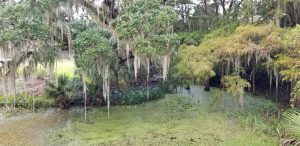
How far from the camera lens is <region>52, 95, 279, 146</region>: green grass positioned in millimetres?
8711

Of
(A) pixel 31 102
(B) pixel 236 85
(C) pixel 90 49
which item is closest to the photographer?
(C) pixel 90 49

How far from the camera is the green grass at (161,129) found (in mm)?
8711

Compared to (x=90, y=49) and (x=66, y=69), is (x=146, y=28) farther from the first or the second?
(x=66, y=69)

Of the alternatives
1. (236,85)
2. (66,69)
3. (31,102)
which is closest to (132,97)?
(31,102)

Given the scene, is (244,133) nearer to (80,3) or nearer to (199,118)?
(199,118)

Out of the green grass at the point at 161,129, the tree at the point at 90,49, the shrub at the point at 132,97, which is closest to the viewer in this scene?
the green grass at the point at 161,129

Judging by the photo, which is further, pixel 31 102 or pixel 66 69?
pixel 66 69

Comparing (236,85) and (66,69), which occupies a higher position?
A: (66,69)

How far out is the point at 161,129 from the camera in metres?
9.72

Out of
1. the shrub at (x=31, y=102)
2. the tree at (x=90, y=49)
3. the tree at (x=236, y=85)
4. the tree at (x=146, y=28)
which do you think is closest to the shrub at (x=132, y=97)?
the shrub at (x=31, y=102)

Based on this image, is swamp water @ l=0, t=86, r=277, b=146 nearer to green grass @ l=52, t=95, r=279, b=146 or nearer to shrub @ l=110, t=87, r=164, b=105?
green grass @ l=52, t=95, r=279, b=146

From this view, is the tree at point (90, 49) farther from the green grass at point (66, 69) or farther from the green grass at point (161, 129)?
the green grass at point (66, 69)

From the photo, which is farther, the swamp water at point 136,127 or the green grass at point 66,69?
the green grass at point 66,69

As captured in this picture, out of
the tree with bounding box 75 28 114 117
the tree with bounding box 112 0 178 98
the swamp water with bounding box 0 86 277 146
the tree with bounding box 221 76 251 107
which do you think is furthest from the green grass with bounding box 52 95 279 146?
the tree with bounding box 112 0 178 98
